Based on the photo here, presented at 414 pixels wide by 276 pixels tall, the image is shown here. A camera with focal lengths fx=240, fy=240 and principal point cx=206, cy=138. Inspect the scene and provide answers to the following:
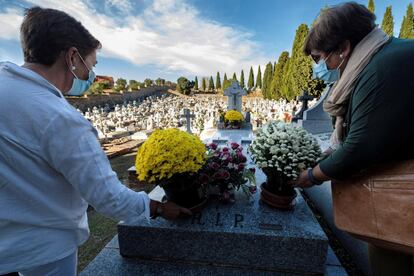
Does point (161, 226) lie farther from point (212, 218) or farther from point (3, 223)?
point (3, 223)

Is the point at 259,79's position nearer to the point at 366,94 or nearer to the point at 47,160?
the point at 366,94

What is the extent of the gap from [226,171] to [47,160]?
4.59 ft

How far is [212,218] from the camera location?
6.99ft

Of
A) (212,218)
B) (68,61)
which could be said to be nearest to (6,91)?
(68,61)

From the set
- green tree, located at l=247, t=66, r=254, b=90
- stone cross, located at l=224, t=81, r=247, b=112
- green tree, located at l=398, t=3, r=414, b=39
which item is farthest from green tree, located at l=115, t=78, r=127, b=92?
green tree, located at l=398, t=3, r=414, b=39

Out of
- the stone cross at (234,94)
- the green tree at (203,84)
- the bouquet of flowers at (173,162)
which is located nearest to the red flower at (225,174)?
the bouquet of flowers at (173,162)

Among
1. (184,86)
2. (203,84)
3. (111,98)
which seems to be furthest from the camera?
(203,84)

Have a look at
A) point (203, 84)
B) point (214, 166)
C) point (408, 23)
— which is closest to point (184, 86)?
point (203, 84)

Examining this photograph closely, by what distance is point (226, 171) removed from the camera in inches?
85.0

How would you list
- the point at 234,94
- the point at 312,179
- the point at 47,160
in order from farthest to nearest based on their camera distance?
the point at 234,94, the point at 312,179, the point at 47,160

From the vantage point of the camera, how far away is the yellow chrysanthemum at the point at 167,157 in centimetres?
180

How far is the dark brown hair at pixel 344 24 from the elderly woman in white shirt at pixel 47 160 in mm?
1433

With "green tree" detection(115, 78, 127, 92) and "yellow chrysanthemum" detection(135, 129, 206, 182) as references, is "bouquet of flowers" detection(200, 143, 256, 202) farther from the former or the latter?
"green tree" detection(115, 78, 127, 92)

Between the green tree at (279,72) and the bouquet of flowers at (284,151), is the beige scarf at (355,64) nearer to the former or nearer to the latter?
the bouquet of flowers at (284,151)
